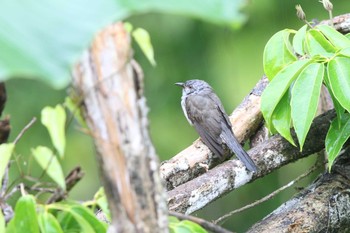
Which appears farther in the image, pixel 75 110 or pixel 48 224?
pixel 48 224

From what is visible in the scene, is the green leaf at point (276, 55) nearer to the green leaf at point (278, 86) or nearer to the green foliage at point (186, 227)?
the green leaf at point (278, 86)

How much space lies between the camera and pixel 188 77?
7.57 m

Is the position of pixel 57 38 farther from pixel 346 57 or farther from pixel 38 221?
pixel 346 57

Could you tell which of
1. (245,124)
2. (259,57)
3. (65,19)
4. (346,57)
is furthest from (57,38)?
(259,57)

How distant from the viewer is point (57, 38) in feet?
2.61

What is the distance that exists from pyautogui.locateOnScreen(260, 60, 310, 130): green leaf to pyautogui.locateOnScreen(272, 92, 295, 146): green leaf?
4cm

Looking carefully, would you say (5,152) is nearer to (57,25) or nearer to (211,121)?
(57,25)

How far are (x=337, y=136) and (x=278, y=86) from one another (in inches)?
16.4

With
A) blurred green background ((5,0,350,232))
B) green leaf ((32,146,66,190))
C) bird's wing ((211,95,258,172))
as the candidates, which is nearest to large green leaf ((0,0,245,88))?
green leaf ((32,146,66,190))

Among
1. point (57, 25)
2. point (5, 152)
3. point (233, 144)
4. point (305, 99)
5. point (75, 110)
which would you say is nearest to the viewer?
point (57, 25)

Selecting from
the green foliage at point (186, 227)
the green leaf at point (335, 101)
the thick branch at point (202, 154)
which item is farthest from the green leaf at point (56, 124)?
the thick branch at point (202, 154)

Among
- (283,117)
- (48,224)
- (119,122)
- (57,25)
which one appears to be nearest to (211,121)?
(283,117)

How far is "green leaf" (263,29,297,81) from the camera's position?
9.55 feet

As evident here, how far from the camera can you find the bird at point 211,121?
3.51 m
